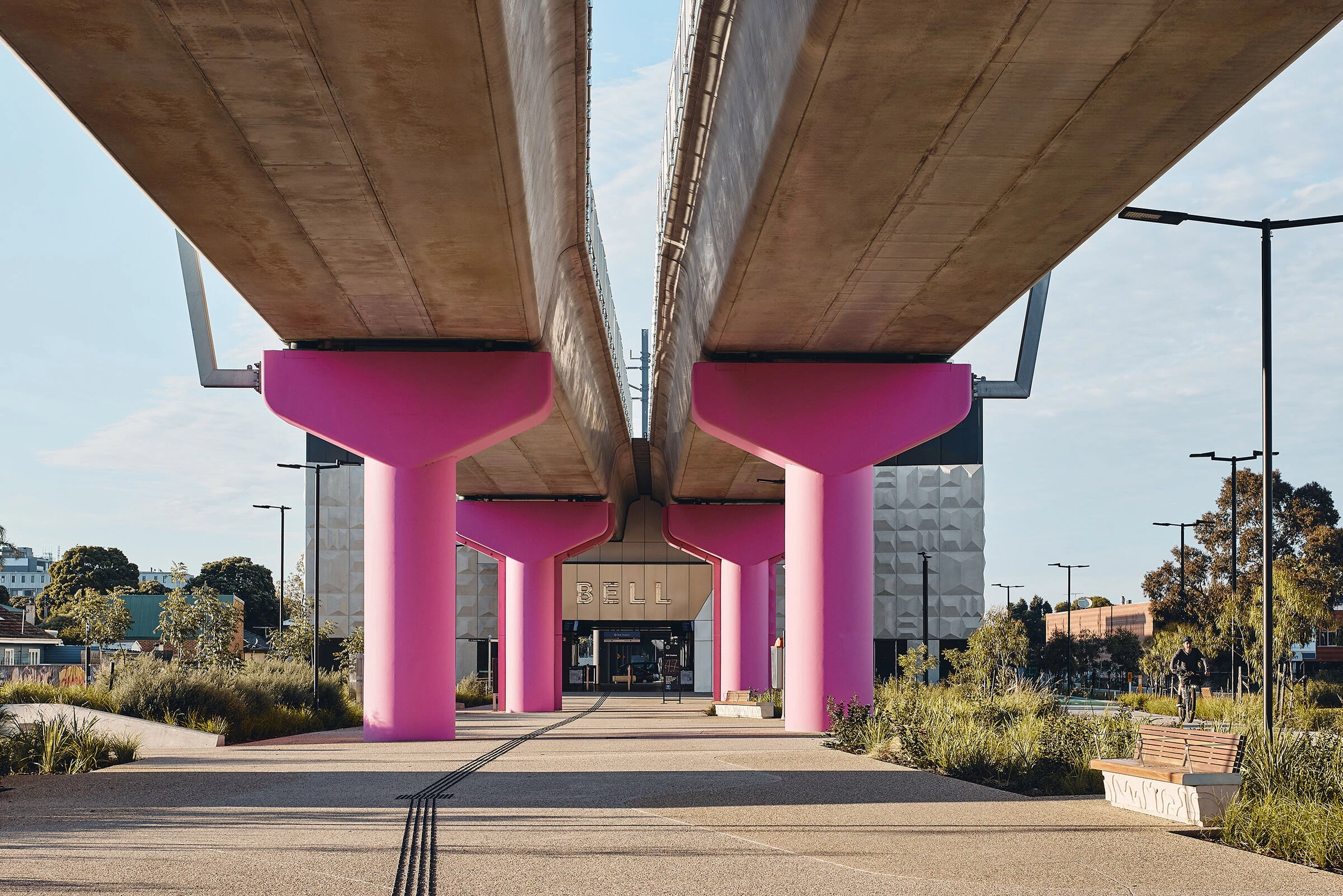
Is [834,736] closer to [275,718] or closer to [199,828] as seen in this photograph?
[275,718]

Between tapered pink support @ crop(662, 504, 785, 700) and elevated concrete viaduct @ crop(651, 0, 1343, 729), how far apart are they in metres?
20.3

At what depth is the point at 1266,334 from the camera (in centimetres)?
1655

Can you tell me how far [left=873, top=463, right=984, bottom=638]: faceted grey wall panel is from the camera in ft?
201

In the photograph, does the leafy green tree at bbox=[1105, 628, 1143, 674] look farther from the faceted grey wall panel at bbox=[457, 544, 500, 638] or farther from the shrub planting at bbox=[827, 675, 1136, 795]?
the shrub planting at bbox=[827, 675, 1136, 795]

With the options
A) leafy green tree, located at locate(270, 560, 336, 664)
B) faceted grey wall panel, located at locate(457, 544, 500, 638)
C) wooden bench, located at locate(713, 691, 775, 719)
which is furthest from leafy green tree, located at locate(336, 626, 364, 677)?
wooden bench, located at locate(713, 691, 775, 719)

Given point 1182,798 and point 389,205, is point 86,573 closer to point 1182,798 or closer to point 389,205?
point 389,205

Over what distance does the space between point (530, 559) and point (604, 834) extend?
30338 mm

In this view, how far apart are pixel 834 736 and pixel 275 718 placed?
10001mm

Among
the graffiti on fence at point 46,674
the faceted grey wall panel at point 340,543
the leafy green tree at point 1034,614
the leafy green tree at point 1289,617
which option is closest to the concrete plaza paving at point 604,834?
the leafy green tree at point 1289,617

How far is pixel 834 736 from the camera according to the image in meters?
19.8

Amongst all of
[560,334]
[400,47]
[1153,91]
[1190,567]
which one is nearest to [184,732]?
[560,334]

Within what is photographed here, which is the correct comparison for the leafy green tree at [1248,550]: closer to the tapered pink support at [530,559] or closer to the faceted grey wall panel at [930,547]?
the faceted grey wall panel at [930,547]

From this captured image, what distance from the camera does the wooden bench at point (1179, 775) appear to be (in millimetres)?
10031

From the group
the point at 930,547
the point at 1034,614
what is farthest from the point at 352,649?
the point at 1034,614
